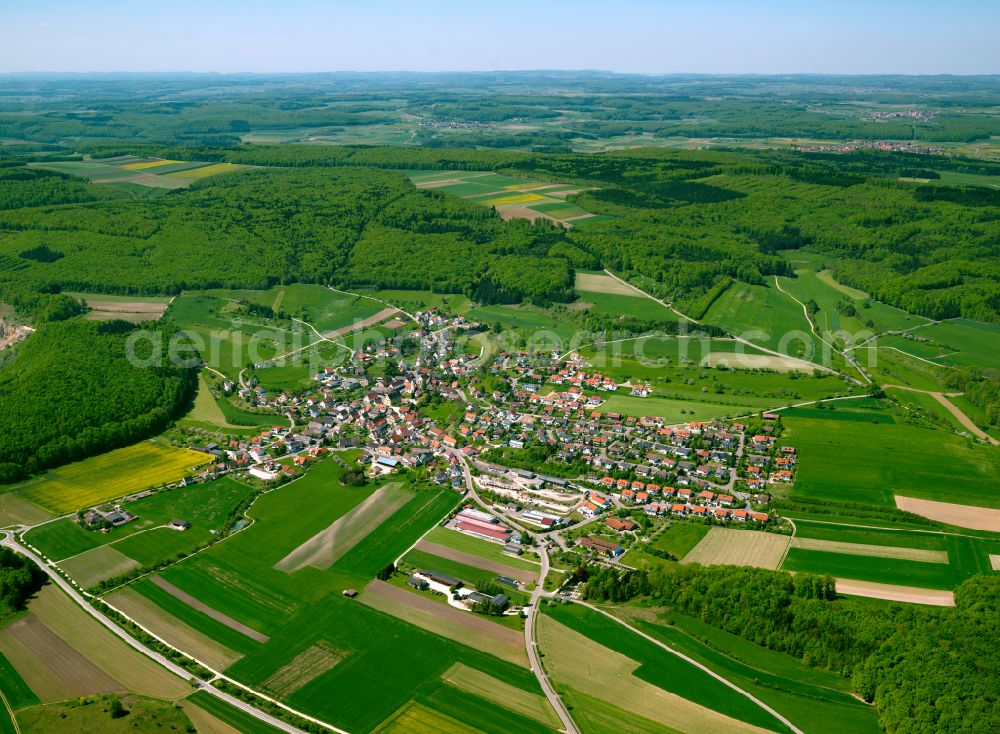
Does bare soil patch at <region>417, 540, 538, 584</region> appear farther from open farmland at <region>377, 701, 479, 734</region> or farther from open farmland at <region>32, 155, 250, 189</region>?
open farmland at <region>32, 155, 250, 189</region>

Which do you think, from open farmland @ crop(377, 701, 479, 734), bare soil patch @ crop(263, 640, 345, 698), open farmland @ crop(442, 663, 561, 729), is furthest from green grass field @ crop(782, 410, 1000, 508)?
bare soil patch @ crop(263, 640, 345, 698)

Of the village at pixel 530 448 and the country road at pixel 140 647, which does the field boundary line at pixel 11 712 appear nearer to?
the country road at pixel 140 647

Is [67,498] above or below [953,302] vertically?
below

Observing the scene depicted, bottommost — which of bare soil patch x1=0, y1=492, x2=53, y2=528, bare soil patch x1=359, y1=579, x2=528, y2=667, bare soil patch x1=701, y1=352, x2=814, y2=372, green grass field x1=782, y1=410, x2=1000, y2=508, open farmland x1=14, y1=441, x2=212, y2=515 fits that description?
bare soil patch x1=359, y1=579, x2=528, y2=667

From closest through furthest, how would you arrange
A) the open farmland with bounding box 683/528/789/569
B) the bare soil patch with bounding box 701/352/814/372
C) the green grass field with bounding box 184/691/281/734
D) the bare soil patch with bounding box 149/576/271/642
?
the green grass field with bounding box 184/691/281/734
the bare soil patch with bounding box 149/576/271/642
the open farmland with bounding box 683/528/789/569
the bare soil patch with bounding box 701/352/814/372

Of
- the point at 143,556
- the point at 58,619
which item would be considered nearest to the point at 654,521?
the point at 143,556

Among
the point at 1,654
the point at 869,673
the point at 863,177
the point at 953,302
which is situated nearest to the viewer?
the point at 869,673

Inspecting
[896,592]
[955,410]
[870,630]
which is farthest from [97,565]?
[955,410]

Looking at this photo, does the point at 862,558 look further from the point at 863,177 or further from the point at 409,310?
the point at 863,177
